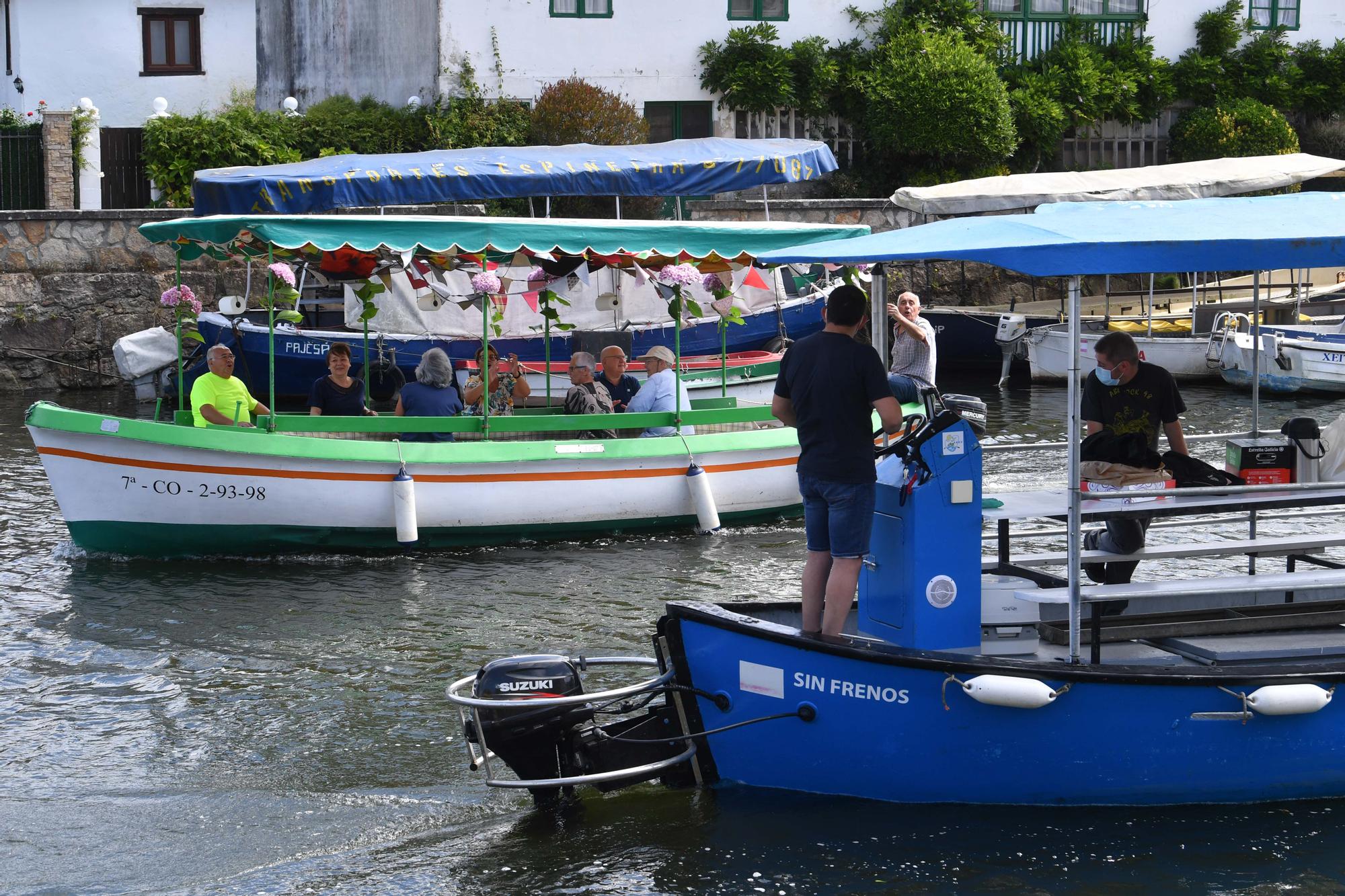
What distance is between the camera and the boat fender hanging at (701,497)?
37.5 feet

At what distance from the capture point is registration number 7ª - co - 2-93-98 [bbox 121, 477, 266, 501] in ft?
34.3

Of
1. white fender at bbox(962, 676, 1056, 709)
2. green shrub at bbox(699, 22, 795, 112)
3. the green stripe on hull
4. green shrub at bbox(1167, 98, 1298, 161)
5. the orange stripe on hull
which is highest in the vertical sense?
green shrub at bbox(699, 22, 795, 112)

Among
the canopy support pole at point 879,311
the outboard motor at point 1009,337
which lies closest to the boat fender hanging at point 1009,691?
the canopy support pole at point 879,311

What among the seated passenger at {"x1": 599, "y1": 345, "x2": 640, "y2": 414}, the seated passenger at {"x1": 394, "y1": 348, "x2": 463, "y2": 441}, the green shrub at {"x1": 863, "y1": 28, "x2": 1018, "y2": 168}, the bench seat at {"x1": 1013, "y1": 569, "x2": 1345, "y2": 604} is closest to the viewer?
the bench seat at {"x1": 1013, "y1": 569, "x2": 1345, "y2": 604}

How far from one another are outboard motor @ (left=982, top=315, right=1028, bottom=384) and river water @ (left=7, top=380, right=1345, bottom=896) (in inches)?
418

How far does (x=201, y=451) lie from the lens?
1042cm

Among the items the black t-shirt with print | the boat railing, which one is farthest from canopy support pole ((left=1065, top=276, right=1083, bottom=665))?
the boat railing

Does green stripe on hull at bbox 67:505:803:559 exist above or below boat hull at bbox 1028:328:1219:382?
below

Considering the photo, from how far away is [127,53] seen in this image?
26.6 meters

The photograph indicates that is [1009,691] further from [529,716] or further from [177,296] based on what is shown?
[177,296]

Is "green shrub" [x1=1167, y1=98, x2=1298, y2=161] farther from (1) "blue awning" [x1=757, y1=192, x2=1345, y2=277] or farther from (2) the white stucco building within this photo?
(1) "blue awning" [x1=757, y1=192, x2=1345, y2=277]

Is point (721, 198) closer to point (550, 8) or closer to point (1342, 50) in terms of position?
point (550, 8)

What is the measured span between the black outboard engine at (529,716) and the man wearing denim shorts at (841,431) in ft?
3.44

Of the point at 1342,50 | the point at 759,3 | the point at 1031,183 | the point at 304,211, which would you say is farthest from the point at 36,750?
the point at 1342,50
